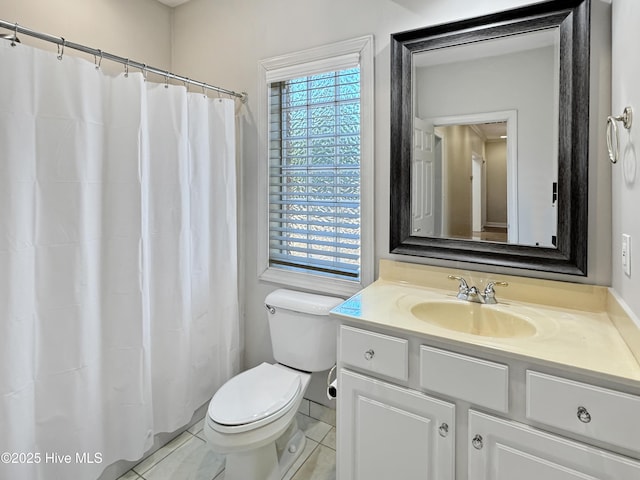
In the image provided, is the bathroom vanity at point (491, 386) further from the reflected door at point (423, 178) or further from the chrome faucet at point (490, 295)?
the reflected door at point (423, 178)

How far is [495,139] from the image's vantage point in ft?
4.86

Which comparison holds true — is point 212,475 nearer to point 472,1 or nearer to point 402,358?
point 402,358

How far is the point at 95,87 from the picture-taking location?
4.67 feet

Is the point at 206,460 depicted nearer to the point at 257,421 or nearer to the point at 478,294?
the point at 257,421

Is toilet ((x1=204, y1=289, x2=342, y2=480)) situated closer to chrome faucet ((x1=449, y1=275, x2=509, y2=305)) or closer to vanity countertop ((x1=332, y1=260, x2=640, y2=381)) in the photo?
vanity countertop ((x1=332, y1=260, x2=640, y2=381))

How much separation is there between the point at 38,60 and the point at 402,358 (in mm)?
1674

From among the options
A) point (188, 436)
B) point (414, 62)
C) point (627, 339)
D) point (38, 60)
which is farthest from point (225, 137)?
point (627, 339)

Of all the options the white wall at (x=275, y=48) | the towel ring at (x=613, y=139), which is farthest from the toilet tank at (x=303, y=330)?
the towel ring at (x=613, y=139)

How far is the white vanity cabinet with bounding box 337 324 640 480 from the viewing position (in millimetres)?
899

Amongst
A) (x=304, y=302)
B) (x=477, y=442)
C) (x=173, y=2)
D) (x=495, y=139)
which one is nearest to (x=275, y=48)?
(x=173, y=2)

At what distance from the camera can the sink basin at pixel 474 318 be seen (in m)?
1.31

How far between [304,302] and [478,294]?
839mm

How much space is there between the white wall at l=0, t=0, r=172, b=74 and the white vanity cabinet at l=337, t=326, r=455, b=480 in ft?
6.30

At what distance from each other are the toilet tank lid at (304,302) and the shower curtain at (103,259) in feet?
1.30
